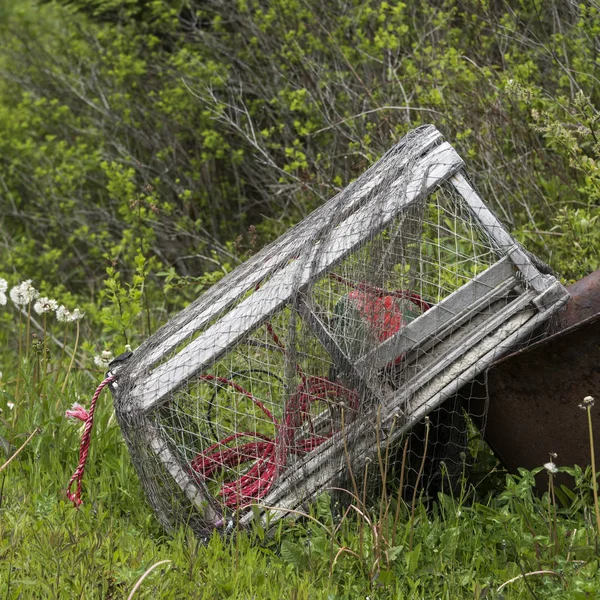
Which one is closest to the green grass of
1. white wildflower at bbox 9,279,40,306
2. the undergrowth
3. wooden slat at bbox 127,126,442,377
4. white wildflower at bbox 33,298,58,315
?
the undergrowth

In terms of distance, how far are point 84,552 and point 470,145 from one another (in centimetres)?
384

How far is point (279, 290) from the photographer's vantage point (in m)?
→ 3.05

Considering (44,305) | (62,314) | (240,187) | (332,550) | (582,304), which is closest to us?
(332,550)

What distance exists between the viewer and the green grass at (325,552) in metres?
2.75

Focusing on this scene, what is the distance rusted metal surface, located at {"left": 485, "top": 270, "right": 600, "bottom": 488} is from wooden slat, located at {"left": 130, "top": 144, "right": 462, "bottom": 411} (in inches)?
25.5

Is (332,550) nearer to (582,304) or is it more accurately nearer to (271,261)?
(271,261)

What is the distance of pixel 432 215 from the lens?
4.98 metres

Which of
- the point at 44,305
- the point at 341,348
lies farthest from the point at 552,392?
the point at 44,305

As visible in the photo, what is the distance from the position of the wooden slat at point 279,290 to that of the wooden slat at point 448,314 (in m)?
0.34

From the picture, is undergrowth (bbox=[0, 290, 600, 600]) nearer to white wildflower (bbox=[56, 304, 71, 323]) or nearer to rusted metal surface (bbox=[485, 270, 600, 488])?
rusted metal surface (bbox=[485, 270, 600, 488])

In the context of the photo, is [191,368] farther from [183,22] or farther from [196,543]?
[183,22]

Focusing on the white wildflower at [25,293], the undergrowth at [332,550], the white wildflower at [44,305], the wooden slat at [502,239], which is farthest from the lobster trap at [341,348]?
the white wildflower at [25,293]

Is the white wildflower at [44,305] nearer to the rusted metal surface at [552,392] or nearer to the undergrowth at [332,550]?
the undergrowth at [332,550]

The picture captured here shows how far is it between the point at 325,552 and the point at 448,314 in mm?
910
